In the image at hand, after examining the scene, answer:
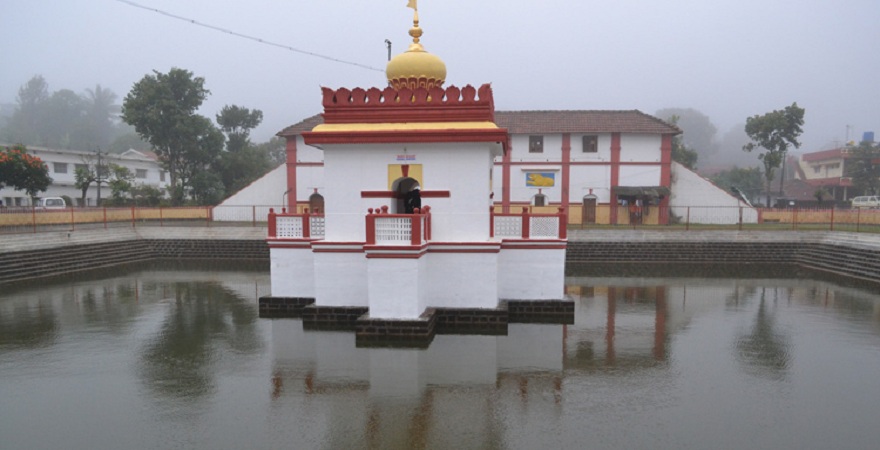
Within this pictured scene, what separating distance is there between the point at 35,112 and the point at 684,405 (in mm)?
105563

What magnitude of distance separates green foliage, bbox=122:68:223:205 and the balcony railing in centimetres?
2519

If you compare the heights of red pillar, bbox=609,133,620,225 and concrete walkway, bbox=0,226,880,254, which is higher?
red pillar, bbox=609,133,620,225

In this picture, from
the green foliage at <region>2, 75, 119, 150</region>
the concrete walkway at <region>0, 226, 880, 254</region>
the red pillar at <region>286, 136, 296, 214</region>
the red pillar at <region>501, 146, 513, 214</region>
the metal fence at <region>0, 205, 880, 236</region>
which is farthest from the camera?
the green foliage at <region>2, 75, 119, 150</region>

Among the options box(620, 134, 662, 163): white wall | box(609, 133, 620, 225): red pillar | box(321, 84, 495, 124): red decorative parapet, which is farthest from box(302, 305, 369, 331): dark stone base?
box(620, 134, 662, 163): white wall

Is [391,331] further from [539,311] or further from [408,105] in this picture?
[408,105]

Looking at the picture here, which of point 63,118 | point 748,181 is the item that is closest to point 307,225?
point 748,181

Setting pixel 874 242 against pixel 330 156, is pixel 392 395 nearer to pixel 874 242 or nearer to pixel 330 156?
pixel 330 156

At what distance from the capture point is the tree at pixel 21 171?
22.4m

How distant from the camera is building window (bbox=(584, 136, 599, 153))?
2789 centimetres

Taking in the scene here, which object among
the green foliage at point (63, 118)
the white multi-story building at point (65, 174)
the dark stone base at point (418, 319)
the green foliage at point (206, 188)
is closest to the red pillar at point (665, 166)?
the dark stone base at point (418, 319)

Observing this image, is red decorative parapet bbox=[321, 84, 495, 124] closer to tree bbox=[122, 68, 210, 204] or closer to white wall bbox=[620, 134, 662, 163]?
white wall bbox=[620, 134, 662, 163]

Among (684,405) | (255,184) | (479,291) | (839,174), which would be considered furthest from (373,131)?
A: (839,174)

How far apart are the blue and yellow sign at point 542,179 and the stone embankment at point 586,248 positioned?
7538 millimetres

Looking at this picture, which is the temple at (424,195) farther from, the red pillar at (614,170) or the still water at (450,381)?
the red pillar at (614,170)
